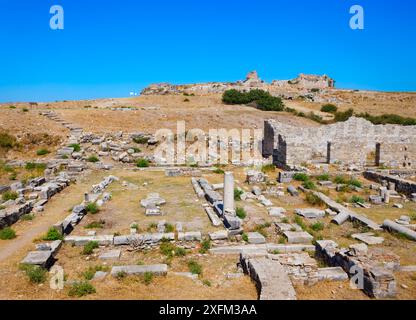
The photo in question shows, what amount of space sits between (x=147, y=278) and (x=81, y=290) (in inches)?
49.1

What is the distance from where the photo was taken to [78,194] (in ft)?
47.5

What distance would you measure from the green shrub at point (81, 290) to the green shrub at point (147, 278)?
3.23 ft

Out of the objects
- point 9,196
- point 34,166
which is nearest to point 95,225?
point 9,196

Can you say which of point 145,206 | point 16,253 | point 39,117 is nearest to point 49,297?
point 16,253

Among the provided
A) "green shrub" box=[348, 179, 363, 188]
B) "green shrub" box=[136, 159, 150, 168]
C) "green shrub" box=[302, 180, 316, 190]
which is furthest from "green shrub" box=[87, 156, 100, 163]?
"green shrub" box=[348, 179, 363, 188]

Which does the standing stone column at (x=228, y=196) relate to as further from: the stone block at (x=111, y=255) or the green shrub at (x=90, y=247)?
the green shrub at (x=90, y=247)

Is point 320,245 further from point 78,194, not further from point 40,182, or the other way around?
point 40,182

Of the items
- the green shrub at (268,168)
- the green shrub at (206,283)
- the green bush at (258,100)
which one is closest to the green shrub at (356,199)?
the green shrub at (268,168)

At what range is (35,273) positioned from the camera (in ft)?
22.5

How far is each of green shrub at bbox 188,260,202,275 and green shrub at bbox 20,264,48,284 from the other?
299 centimetres

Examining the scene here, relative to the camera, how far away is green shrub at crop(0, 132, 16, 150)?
22359 millimetres

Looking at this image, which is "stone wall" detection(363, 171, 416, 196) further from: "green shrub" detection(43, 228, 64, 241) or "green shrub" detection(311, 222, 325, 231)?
"green shrub" detection(43, 228, 64, 241)

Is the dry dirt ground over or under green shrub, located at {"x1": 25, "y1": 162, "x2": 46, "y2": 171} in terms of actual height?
under
